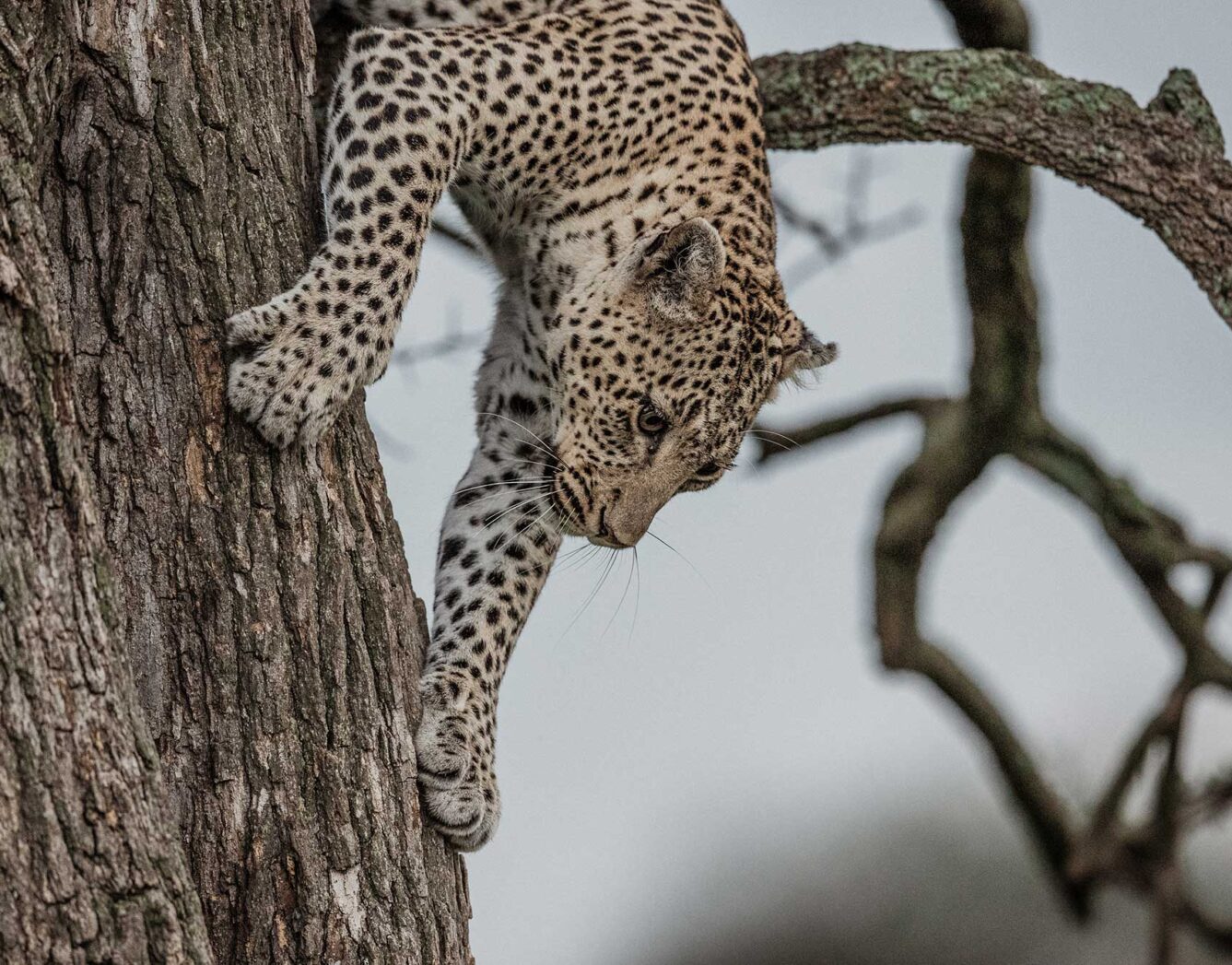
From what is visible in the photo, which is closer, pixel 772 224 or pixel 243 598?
pixel 243 598

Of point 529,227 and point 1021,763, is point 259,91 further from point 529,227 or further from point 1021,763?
point 1021,763

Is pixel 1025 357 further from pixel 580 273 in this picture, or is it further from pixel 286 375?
pixel 286 375

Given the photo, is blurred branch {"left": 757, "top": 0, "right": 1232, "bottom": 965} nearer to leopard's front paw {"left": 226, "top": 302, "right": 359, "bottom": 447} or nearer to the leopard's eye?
the leopard's eye

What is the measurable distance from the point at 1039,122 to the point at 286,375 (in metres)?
3.49

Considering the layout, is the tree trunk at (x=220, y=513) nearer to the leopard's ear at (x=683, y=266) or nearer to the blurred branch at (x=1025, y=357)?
the leopard's ear at (x=683, y=266)

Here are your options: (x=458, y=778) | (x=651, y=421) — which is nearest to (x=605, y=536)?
(x=651, y=421)

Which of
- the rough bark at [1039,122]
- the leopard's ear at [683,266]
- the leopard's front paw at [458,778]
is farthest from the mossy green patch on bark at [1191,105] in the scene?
the leopard's front paw at [458,778]

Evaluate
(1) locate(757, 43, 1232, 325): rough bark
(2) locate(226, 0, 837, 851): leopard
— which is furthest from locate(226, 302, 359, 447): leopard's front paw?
(1) locate(757, 43, 1232, 325): rough bark

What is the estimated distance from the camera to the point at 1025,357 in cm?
693

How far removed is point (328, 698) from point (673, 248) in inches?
77.5

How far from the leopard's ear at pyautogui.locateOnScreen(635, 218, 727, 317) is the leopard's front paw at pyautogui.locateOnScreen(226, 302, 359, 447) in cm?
135

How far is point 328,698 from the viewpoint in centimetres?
363

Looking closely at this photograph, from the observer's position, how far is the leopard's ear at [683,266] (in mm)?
4859

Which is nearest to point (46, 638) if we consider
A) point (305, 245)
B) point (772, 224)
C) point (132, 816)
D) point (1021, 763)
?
point (132, 816)
